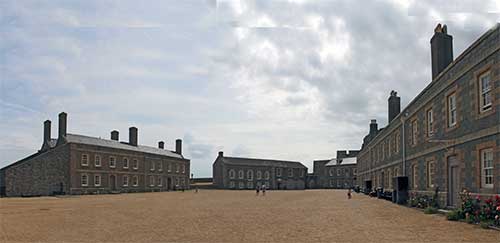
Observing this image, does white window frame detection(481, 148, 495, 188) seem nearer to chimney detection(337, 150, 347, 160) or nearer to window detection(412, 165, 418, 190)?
window detection(412, 165, 418, 190)

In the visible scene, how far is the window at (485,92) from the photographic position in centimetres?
1488

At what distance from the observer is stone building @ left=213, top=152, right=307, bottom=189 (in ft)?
298

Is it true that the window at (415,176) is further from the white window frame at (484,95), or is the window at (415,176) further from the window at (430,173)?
the white window frame at (484,95)

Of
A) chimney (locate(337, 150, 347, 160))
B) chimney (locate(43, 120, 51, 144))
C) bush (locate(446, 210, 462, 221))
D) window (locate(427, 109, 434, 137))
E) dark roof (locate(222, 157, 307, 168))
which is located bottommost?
bush (locate(446, 210, 462, 221))

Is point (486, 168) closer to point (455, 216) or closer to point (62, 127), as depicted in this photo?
point (455, 216)

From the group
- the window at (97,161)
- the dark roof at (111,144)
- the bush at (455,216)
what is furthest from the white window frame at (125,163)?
the bush at (455,216)

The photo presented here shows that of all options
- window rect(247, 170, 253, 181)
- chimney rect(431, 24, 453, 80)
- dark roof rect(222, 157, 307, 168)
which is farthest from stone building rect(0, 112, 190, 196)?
chimney rect(431, 24, 453, 80)

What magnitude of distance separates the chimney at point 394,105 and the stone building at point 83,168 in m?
32.5

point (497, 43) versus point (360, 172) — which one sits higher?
point (497, 43)

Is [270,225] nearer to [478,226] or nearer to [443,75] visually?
[478,226]

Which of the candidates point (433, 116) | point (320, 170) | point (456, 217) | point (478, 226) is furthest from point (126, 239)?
point (320, 170)

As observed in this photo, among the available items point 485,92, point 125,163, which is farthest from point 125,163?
point 485,92

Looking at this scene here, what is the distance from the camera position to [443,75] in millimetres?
19469

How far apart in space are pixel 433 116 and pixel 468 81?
18.3ft
